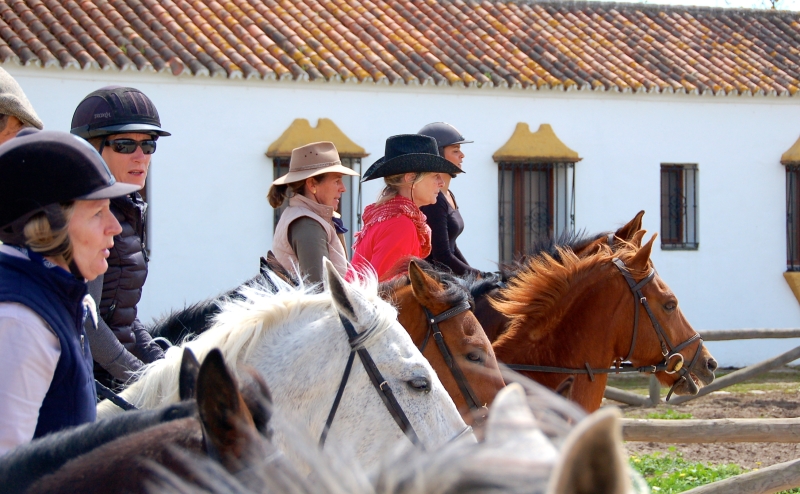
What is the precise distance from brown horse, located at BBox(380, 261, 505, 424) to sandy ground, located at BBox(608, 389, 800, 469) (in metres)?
4.14

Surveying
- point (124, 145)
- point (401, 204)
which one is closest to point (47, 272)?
point (124, 145)

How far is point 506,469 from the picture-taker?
0.86m

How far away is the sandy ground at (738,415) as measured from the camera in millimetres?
6887

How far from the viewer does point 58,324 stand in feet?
5.25

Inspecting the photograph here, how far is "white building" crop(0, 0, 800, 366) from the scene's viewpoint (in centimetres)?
1100

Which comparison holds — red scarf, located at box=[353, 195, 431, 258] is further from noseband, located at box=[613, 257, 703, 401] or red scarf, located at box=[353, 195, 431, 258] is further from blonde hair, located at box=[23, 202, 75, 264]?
blonde hair, located at box=[23, 202, 75, 264]

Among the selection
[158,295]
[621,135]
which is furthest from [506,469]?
[621,135]

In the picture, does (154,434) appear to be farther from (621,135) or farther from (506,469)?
(621,135)

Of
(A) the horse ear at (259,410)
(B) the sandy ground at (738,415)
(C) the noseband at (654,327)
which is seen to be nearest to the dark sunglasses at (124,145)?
(A) the horse ear at (259,410)

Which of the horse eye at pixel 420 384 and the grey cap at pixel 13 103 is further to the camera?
the grey cap at pixel 13 103

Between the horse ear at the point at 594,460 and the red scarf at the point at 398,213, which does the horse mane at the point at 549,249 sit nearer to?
the red scarf at the point at 398,213

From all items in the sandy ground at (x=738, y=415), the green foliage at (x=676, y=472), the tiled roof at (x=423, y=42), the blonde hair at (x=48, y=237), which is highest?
the tiled roof at (x=423, y=42)

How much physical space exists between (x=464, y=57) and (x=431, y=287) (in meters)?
9.88

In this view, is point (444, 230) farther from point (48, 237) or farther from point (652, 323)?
point (48, 237)
